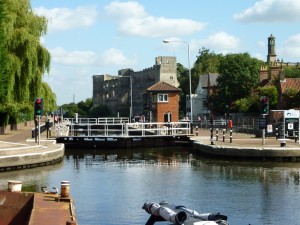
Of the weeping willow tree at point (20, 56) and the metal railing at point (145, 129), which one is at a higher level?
the weeping willow tree at point (20, 56)

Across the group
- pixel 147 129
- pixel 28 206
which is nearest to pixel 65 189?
pixel 28 206

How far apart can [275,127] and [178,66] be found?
105 m

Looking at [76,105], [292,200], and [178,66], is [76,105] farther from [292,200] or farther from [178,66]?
[292,200]

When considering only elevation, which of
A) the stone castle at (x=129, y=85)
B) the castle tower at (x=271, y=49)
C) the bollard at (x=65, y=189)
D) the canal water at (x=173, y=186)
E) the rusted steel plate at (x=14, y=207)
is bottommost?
the canal water at (x=173, y=186)

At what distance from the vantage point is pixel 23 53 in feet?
145

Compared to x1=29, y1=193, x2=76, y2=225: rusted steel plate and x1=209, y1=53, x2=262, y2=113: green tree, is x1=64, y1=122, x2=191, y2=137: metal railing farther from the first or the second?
x1=209, y1=53, x2=262, y2=113: green tree

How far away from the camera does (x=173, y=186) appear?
27156mm

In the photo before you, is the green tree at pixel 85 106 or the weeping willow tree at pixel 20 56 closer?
the weeping willow tree at pixel 20 56

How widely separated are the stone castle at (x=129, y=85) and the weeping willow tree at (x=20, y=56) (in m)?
84.0

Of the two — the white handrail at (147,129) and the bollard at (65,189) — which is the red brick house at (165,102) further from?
the bollard at (65,189)

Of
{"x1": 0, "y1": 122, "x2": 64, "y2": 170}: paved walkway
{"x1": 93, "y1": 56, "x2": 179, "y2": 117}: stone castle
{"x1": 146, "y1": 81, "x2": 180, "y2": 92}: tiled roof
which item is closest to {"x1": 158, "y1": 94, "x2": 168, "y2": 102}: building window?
{"x1": 146, "y1": 81, "x2": 180, "y2": 92}: tiled roof

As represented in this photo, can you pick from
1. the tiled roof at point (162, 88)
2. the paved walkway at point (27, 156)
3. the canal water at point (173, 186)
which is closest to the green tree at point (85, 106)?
the tiled roof at point (162, 88)

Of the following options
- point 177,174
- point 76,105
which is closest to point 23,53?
point 177,174

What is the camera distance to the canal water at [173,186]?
20.2 meters
